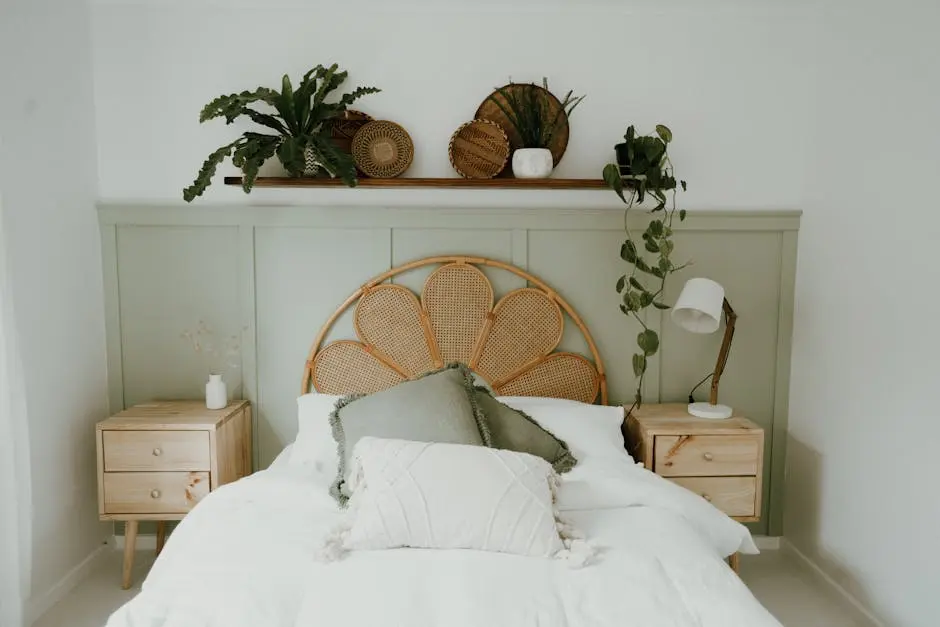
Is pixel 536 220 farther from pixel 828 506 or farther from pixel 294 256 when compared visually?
pixel 828 506

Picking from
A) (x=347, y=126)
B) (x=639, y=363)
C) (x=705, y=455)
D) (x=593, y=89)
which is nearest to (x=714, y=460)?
(x=705, y=455)

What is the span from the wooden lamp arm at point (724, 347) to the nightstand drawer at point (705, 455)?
0.27 metres

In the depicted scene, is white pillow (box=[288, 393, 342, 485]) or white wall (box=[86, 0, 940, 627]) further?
white wall (box=[86, 0, 940, 627])

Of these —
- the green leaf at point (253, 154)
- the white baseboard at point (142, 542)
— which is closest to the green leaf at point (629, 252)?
the green leaf at point (253, 154)

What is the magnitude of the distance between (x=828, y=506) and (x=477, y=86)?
2.14 meters

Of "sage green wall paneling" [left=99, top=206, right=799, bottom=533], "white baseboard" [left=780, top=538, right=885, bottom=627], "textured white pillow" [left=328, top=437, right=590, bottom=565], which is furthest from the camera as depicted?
"sage green wall paneling" [left=99, top=206, right=799, bottom=533]

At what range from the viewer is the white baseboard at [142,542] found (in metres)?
2.95

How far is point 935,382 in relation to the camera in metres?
2.12

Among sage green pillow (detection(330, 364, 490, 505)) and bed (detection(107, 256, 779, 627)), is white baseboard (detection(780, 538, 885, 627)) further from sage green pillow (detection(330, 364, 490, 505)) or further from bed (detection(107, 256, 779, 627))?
sage green pillow (detection(330, 364, 490, 505))

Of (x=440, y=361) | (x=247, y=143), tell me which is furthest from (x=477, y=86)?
(x=440, y=361)

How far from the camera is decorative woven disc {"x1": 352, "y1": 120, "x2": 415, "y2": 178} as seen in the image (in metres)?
2.75

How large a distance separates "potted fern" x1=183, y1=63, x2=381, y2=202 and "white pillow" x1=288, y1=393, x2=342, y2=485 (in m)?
0.81

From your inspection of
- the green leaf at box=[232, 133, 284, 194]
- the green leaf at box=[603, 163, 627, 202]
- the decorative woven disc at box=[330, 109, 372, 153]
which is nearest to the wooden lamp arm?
the green leaf at box=[603, 163, 627, 202]

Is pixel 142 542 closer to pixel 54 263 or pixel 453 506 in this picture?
→ pixel 54 263
